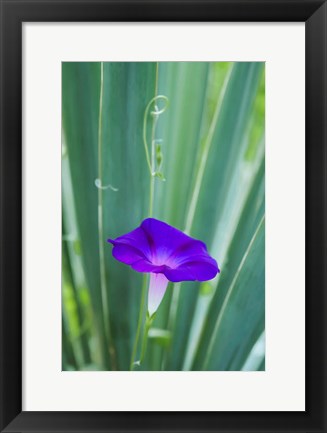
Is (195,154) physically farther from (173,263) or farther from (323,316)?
(323,316)

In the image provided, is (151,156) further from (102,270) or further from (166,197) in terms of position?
(102,270)

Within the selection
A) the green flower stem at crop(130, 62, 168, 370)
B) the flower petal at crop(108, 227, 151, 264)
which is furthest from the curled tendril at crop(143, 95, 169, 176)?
the flower petal at crop(108, 227, 151, 264)

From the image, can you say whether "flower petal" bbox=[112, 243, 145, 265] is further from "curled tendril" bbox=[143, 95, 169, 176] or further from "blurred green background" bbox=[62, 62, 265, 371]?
"curled tendril" bbox=[143, 95, 169, 176]

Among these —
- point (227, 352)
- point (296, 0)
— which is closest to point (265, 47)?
point (296, 0)

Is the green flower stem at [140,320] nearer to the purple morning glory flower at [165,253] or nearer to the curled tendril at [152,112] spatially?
the purple morning glory flower at [165,253]

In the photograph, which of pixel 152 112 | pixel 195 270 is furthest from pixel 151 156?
pixel 195 270

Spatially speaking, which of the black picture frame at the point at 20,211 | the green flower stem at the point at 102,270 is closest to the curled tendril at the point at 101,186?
the green flower stem at the point at 102,270

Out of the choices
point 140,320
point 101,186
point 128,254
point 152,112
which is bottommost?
point 140,320
